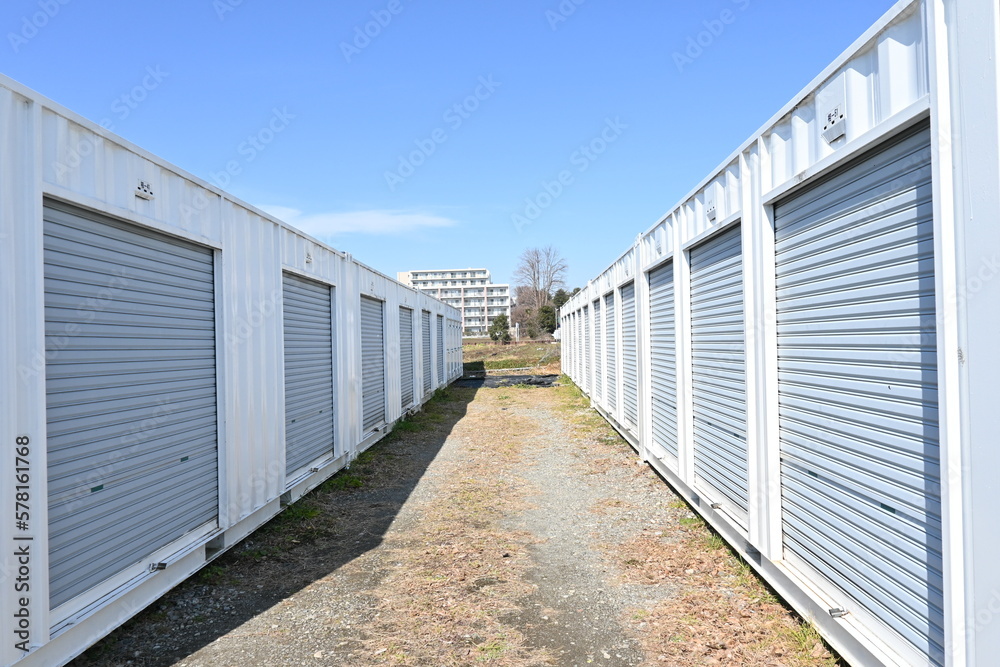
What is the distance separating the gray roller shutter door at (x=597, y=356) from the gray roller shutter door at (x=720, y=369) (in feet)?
24.7

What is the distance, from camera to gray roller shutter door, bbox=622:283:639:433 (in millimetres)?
10203

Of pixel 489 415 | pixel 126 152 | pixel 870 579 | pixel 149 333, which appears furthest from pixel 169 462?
pixel 489 415

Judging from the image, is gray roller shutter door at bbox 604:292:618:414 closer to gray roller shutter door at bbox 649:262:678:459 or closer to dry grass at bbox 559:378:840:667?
gray roller shutter door at bbox 649:262:678:459

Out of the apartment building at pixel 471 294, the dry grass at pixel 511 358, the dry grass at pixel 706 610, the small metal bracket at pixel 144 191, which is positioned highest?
the apartment building at pixel 471 294

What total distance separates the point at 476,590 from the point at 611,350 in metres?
8.37

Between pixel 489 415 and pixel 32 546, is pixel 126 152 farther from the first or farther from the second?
pixel 489 415

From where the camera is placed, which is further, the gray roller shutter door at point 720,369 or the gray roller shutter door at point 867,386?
the gray roller shutter door at point 720,369

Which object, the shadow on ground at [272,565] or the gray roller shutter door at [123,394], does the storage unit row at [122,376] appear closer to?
the gray roller shutter door at [123,394]

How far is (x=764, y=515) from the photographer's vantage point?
4.61 meters

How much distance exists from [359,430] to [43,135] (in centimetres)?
716

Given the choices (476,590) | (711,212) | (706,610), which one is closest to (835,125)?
(711,212)

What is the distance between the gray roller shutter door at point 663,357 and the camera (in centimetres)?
766

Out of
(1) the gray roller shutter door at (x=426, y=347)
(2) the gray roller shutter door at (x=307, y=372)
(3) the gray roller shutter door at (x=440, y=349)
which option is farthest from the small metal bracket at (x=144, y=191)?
(3) the gray roller shutter door at (x=440, y=349)

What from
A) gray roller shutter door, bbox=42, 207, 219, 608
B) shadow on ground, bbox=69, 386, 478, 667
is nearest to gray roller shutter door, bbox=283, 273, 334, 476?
shadow on ground, bbox=69, 386, 478, 667
